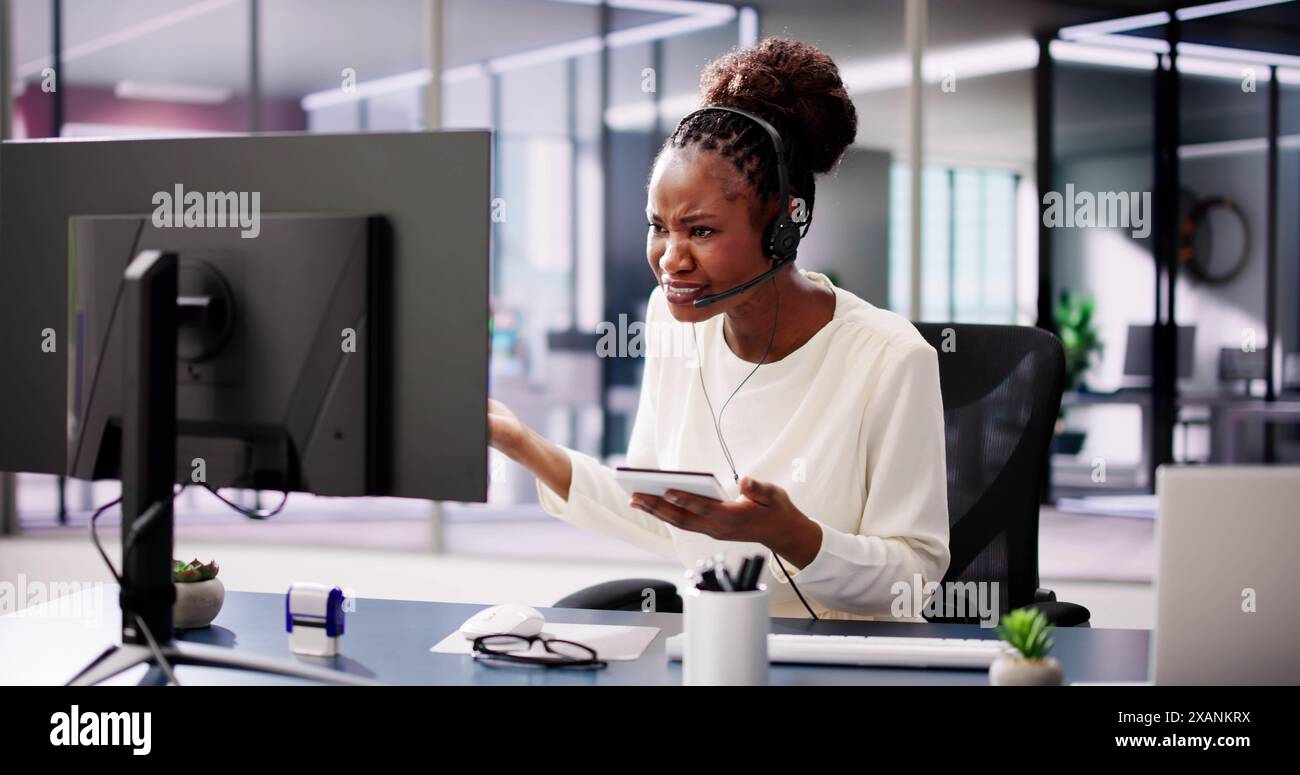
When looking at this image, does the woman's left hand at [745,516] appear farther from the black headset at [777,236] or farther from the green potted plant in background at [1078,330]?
the green potted plant in background at [1078,330]

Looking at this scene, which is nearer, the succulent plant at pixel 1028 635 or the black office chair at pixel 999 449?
the succulent plant at pixel 1028 635

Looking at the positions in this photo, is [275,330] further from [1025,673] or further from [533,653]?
[1025,673]

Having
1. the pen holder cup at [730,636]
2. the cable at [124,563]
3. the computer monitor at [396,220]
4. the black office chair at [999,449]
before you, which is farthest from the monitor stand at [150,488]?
the black office chair at [999,449]

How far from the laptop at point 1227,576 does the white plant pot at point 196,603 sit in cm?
112

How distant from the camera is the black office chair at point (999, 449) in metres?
1.85

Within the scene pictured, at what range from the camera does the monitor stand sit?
1151 millimetres

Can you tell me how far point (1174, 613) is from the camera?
104 centimetres

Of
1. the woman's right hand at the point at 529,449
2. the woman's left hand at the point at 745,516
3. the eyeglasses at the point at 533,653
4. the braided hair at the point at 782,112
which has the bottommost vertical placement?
the eyeglasses at the point at 533,653

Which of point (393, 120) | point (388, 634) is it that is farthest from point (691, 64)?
point (388, 634)

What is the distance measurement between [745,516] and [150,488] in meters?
0.65

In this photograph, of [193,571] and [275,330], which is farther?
[193,571]

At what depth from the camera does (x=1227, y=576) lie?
3.35 ft

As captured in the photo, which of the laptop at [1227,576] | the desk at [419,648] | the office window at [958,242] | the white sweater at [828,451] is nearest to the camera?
the laptop at [1227,576]

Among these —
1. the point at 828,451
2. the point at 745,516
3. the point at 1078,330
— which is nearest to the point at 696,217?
the point at 828,451
